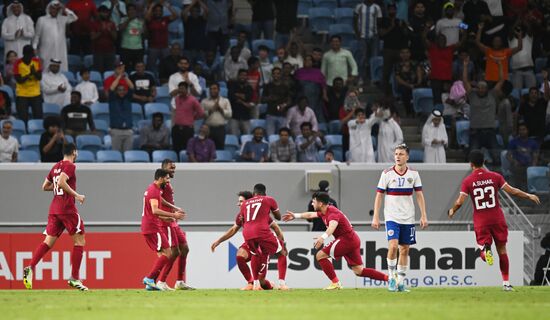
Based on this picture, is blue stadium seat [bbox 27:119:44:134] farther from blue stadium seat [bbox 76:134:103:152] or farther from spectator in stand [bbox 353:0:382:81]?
spectator in stand [bbox 353:0:382:81]

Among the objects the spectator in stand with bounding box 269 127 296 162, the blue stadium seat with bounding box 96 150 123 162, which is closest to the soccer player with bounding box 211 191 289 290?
the spectator in stand with bounding box 269 127 296 162

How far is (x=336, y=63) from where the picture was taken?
27172 mm

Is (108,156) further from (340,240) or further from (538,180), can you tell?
(538,180)

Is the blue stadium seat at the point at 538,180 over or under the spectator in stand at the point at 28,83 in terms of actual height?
under

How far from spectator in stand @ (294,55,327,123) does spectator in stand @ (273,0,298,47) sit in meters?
1.74

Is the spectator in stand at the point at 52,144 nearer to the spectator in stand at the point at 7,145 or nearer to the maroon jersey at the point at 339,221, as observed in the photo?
the spectator in stand at the point at 7,145

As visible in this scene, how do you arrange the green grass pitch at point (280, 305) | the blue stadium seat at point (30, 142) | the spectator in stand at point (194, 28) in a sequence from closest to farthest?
the green grass pitch at point (280, 305) < the blue stadium seat at point (30, 142) < the spectator in stand at point (194, 28)

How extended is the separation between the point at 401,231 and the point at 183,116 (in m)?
9.05

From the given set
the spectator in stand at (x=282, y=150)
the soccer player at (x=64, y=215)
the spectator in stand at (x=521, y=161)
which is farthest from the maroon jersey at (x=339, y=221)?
the spectator in stand at (x=521, y=161)

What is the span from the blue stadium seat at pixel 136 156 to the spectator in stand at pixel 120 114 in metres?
0.42

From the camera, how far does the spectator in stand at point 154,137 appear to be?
80.6ft

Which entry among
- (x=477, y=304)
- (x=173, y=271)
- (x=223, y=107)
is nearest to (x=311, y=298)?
(x=477, y=304)

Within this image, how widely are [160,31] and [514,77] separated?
29.4 feet

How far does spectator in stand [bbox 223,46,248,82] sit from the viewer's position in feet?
88.2
